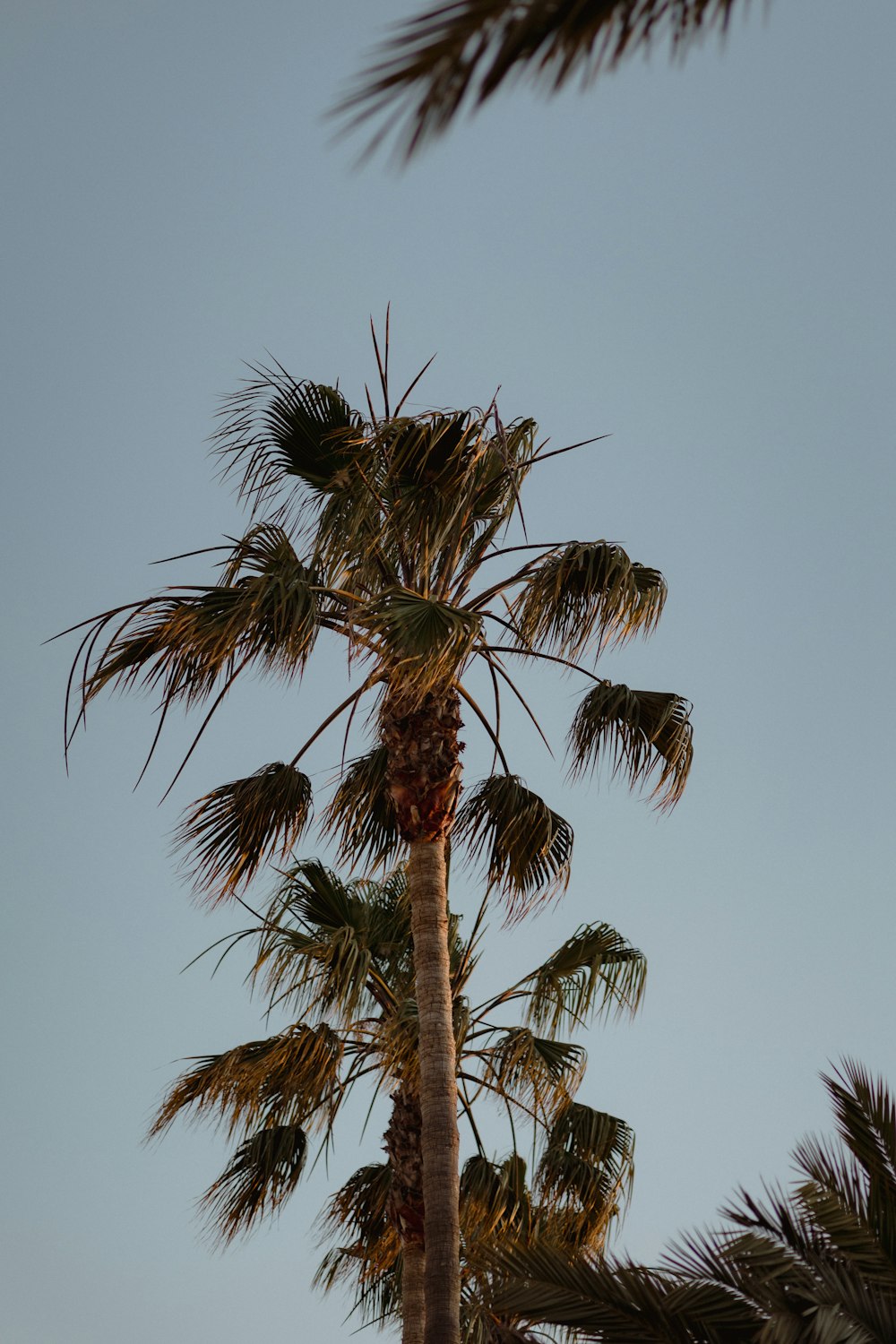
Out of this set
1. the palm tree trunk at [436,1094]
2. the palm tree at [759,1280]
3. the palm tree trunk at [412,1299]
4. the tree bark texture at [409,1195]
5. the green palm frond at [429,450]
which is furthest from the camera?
the palm tree trunk at [412,1299]

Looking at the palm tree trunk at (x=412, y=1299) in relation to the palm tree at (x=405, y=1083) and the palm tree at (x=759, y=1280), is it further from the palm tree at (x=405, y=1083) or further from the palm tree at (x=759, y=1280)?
the palm tree at (x=759, y=1280)

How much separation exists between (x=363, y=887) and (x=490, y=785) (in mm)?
3691

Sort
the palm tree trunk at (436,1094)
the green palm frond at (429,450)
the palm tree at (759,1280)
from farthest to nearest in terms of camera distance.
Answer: the green palm frond at (429,450) < the palm tree trunk at (436,1094) < the palm tree at (759,1280)

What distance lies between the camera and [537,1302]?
612cm

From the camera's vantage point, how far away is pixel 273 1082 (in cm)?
1025

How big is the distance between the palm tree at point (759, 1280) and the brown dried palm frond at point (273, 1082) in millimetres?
3784

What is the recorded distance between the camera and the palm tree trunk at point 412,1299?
11.0m

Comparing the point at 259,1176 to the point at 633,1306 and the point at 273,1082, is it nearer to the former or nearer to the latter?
the point at 273,1082

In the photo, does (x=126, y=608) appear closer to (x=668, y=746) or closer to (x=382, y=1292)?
(x=668, y=746)

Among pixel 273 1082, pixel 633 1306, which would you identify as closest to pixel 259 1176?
pixel 273 1082

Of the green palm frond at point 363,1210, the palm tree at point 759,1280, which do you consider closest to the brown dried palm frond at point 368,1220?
the green palm frond at point 363,1210

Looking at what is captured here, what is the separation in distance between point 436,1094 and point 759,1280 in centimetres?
322

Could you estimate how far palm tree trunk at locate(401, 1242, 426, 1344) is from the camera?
11.0 metres

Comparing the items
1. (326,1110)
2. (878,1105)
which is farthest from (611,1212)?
(878,1105)
